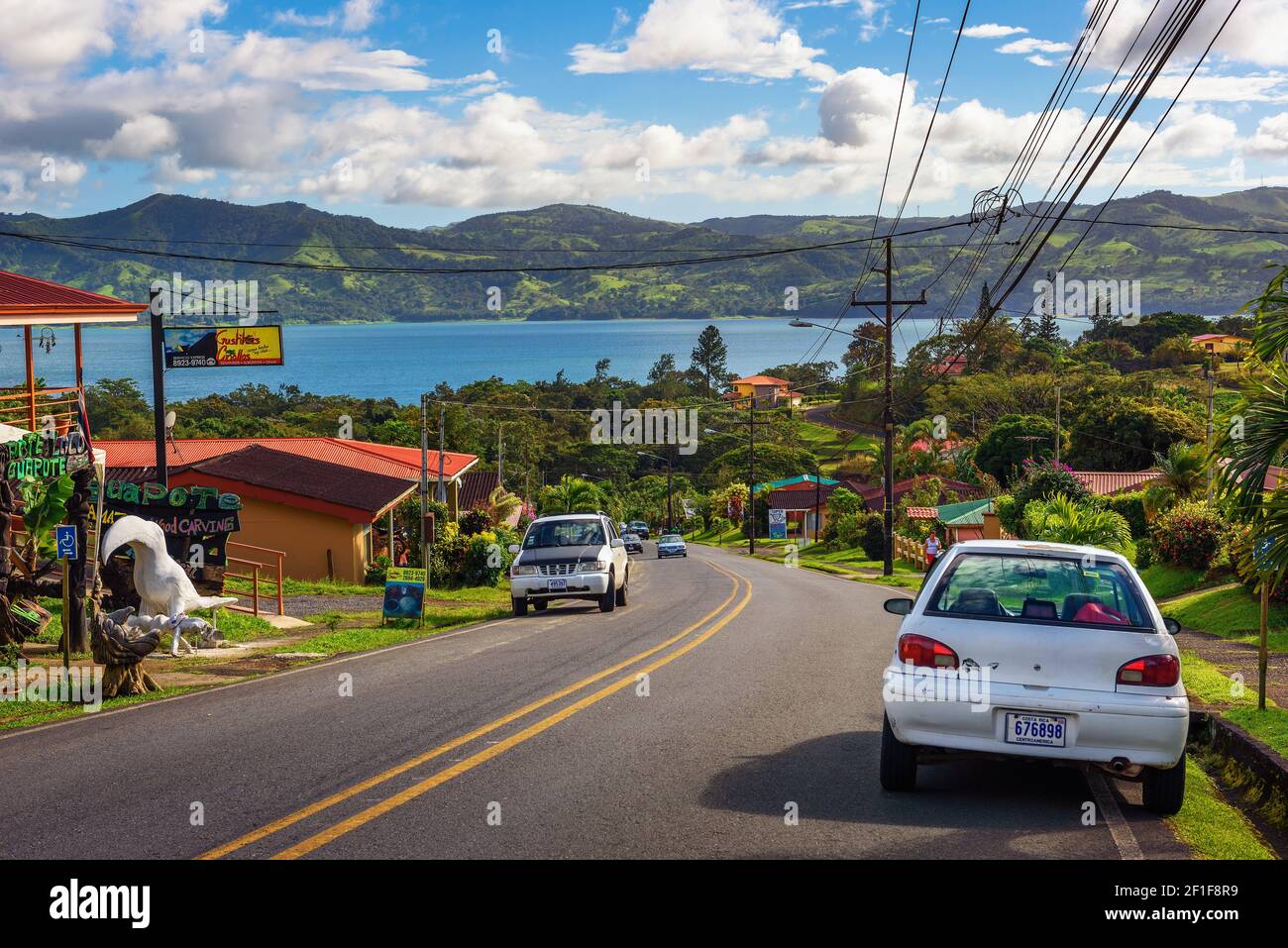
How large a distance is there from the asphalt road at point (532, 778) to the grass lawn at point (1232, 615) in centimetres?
768

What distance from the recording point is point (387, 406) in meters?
98.6

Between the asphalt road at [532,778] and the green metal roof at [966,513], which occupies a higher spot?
the asphalt road at [532,778]

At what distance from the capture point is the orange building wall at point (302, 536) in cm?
3525

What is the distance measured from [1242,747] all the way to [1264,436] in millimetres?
2473

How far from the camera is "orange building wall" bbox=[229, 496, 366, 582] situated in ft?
116

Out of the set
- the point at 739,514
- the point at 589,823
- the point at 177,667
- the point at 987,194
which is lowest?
the point at 739,514

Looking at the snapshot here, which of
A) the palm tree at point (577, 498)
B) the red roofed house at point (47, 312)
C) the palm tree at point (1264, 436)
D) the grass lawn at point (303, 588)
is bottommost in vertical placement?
the palm tree at point (577, 498)

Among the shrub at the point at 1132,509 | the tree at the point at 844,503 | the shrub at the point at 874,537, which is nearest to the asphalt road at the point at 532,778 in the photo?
the shrub at the point at 1132,509

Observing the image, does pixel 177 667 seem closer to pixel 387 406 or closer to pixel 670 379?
pixel 387 406

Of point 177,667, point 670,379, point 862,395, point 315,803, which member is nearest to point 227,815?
point 315,803

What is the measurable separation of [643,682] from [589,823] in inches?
219

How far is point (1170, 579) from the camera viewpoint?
1055 inches

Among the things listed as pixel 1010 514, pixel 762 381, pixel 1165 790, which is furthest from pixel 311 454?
pixel 762 381

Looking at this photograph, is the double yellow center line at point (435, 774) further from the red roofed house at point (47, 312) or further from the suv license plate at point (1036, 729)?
the red roofed house at point (47, 312)
